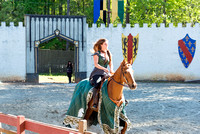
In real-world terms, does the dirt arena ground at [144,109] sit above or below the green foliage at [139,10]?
below

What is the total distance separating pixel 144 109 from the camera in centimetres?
973

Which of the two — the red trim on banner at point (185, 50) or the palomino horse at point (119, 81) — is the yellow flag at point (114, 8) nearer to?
the red trim on banner at point (185, 50)

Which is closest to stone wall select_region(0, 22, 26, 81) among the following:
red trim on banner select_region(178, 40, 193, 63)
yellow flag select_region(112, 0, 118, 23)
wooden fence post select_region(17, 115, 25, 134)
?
yellow flag select_region(112, 0, 118, 23)

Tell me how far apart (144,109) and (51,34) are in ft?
33.7

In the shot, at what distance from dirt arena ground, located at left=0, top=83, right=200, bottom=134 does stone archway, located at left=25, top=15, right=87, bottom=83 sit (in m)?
4.38

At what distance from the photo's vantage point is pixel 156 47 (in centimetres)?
1869

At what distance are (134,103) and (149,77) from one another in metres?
8.14

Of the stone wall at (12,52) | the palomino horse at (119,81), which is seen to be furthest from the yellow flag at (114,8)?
the palomino horse at (119,81)

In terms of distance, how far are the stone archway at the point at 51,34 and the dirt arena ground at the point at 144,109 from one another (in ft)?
14.4

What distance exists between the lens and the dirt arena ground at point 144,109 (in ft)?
24.7

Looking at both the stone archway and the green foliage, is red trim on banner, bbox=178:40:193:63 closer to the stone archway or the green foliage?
the green foliage

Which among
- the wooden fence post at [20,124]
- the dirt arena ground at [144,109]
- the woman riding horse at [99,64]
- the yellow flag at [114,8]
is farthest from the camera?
the yellow flag at [114,8]

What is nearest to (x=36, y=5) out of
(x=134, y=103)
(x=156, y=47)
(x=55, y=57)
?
(x=55, y=57)

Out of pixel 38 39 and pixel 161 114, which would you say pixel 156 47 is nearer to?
pixel 38 39
